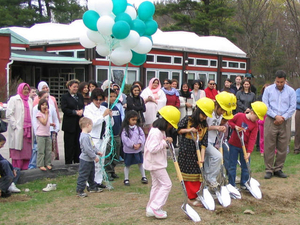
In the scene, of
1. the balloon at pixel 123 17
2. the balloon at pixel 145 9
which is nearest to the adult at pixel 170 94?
the balloon at pixel 145 9

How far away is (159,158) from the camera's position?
5195mm

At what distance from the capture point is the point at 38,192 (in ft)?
21.2

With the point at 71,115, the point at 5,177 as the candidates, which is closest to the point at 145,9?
the point at 71,115

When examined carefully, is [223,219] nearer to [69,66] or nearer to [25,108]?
[25,108]

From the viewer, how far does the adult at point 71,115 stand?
7840 millimetres

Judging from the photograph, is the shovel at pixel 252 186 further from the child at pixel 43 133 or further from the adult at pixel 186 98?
the adult at pixel 186 98

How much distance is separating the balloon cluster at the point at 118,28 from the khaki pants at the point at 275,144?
3.08 metres

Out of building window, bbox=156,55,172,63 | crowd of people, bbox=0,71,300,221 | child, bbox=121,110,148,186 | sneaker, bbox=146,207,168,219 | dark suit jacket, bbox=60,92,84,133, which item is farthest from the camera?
building window, bbox=156,55,172,63

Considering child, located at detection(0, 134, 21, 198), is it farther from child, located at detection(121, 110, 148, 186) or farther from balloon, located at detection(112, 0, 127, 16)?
balloon, located at detection(112, 0, 127, 16)

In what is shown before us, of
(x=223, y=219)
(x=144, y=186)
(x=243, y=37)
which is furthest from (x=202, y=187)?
(x=243, y=37)

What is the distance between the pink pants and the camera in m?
5.05

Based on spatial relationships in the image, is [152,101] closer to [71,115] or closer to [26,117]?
[71,115]

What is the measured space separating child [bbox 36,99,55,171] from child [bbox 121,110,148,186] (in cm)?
153

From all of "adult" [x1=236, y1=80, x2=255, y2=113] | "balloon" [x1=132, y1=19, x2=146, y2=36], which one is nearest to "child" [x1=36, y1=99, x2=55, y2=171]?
"balloon" [x1=132, y1=19, x2=146, y2=36]
